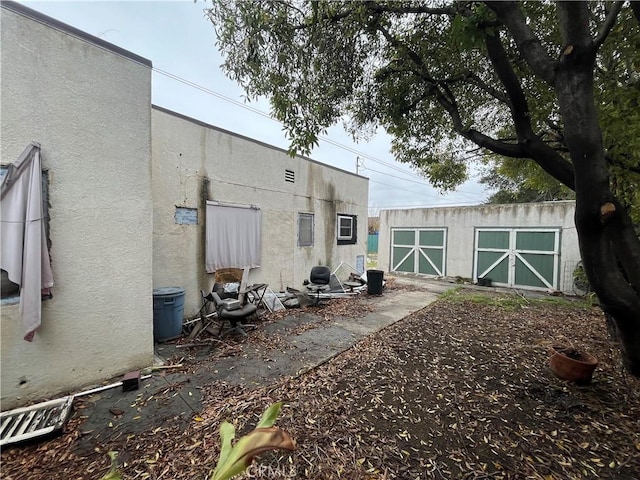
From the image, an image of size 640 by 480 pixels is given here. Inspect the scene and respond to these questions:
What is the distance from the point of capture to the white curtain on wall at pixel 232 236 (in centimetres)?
492

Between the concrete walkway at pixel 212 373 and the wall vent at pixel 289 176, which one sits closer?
the concrete walkway at pixel 212 373

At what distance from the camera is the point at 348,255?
8766 mm

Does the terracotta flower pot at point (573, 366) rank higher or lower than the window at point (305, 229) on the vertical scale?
lower

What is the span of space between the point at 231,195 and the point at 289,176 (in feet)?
5.81

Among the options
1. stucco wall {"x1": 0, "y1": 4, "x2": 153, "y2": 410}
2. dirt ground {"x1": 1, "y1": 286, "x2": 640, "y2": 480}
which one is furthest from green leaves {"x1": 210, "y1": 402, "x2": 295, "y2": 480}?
stucco wall {"x1": 0, "y1": 4, "x2": 153, "y2": 410}

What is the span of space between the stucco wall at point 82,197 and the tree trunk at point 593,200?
13.4 ft

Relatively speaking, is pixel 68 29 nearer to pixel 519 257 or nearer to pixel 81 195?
pixel 81 195

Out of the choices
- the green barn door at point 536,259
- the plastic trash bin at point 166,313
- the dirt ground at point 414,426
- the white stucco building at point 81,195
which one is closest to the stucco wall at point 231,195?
the plastic trash bin at point 166,313

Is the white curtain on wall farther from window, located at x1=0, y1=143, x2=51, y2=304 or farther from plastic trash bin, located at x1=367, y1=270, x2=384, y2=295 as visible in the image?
plastic trash bin, located at x1=367, y1=270, x2=384, y2=295

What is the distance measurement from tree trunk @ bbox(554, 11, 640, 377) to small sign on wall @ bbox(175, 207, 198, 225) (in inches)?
194

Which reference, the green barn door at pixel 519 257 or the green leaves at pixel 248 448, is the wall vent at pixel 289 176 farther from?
the green barn door at pixel 519 257

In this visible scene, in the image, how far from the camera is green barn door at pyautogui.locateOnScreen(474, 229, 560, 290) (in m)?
8.18

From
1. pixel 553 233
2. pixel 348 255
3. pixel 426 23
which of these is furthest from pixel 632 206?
pixel 348 255

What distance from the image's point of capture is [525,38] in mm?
2252
